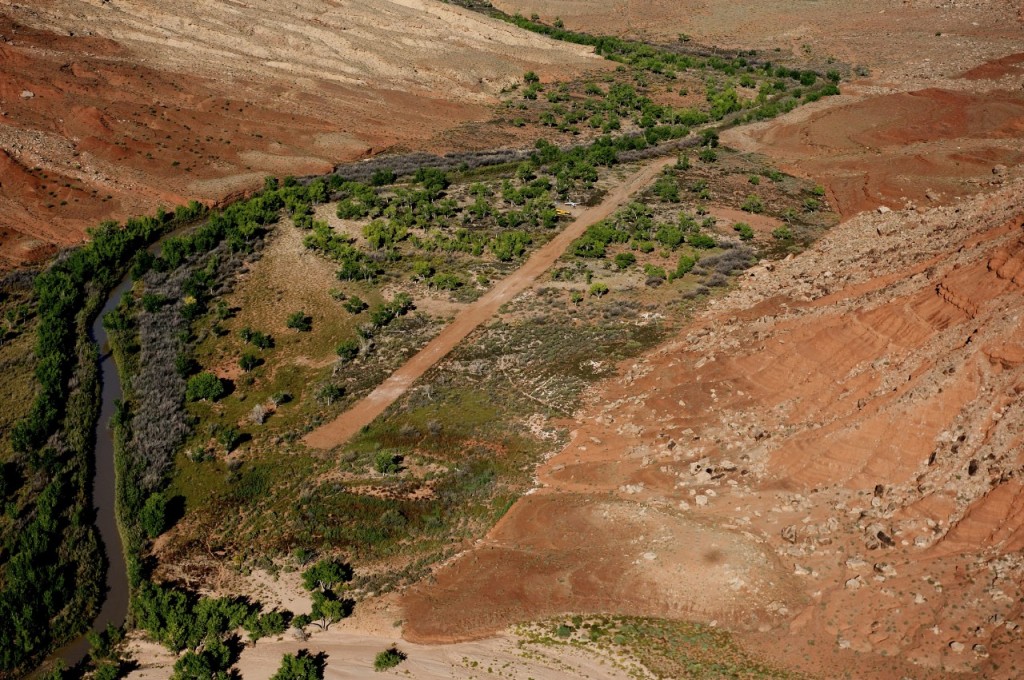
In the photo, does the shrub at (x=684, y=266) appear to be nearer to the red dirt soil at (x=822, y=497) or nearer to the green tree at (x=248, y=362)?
the red dirt soil at (x=822, y=497)

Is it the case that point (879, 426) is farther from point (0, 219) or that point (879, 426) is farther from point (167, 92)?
point (167, 92)

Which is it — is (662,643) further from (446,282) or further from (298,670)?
(446,282)

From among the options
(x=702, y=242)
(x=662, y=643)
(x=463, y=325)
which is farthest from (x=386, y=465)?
(x=702, y=242)

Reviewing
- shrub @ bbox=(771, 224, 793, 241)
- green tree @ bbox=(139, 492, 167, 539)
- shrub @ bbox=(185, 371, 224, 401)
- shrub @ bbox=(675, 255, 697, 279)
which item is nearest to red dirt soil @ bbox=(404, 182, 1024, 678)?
green tree @ bbox=(139, 492, 167, 539)

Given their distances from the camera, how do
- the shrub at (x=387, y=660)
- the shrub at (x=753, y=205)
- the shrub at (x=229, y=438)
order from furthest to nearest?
the shrub at (x=753, y=205) < the shrub at (x=229, y=438) < the shrub at (x=387, y=660)

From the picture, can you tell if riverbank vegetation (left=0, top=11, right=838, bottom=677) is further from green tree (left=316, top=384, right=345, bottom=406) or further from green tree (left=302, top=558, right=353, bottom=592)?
green tree (left=302, top=558, right=353, bottom=592)

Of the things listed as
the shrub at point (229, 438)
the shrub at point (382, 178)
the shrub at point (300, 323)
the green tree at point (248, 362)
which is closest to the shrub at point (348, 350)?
the shrub at point (300, 323)

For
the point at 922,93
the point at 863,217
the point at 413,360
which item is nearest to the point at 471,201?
the point at 413,360
